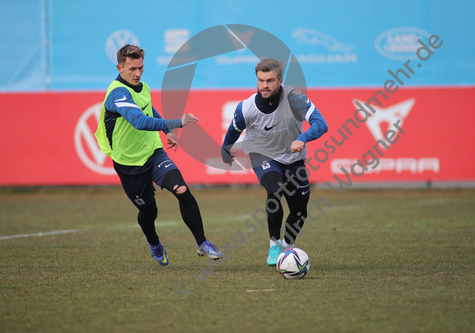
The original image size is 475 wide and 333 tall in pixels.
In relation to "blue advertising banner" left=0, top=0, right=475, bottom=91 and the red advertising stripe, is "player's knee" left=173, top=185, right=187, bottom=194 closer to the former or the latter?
the red advertising stripe

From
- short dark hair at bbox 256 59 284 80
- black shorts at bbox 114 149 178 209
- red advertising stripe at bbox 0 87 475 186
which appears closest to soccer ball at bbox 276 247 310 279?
black shorts at bbox 114 149 178 209

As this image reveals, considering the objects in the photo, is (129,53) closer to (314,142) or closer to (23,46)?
(314,142)

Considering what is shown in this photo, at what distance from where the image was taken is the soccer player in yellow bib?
17.1 ft

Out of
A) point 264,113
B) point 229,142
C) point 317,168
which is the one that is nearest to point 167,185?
point 229,142

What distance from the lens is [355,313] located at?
355 centimetres

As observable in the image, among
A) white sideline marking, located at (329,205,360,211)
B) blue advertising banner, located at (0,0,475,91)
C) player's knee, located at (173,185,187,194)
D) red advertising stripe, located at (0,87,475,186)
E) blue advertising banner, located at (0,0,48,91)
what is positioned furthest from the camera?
blue advertising banner, located at (0,0,48,91)

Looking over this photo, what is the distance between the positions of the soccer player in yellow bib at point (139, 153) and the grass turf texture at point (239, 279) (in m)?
0.40

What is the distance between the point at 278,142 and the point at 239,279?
4.94ft

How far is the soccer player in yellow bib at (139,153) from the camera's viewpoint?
5203 millimetres

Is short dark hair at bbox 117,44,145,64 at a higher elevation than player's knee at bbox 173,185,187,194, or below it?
higher

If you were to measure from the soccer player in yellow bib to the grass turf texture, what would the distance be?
1.30ft

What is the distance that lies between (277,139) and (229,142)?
1.68ft

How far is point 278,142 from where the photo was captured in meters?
5.52

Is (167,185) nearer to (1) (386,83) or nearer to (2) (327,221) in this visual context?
(2) (327,221)
